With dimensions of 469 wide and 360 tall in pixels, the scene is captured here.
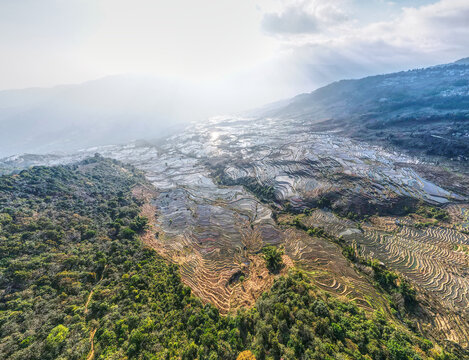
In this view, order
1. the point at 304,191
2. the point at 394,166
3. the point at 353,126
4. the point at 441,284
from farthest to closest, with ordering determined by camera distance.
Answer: the point at 353,126 < the point at 394,166 < the point at 304,191 < the point at 441,284

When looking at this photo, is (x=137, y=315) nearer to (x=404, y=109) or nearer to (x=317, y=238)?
(x=317, y=238)

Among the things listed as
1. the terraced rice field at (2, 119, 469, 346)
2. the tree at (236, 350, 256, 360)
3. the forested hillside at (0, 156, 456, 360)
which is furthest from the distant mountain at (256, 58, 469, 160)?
the tree at (236, 350, 256, 360)

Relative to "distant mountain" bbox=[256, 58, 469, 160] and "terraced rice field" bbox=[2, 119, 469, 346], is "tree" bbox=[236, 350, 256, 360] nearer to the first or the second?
"terraced rice field" bbox=[2, 119, 469, 346]

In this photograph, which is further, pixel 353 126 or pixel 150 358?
pixel 353 126

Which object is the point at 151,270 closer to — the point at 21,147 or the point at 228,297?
the point at 228,297

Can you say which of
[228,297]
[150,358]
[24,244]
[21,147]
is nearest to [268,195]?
[228,297]

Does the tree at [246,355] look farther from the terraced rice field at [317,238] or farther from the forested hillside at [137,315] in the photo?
the terraced rice field at [317,238]

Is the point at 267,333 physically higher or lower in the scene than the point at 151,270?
higher
